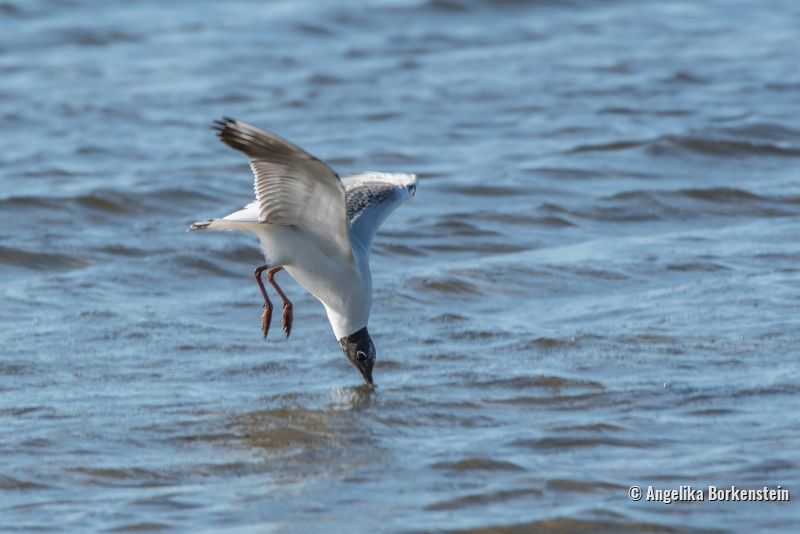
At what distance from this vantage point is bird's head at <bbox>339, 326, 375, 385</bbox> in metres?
7.67

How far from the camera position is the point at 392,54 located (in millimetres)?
18219

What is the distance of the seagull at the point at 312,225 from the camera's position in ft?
21.9

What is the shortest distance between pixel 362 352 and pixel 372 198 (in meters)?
1.11

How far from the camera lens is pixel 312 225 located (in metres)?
7.34

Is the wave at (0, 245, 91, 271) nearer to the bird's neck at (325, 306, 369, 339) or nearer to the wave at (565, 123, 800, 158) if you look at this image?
the bird's neck at (325, 306, 369, 339)

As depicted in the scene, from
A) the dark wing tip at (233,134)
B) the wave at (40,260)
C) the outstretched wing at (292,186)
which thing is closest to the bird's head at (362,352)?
the outstretched wing at (292,186)

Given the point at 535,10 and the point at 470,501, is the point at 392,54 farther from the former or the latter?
the point at 470,501

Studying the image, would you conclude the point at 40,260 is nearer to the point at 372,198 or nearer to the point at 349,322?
the point at 372,198

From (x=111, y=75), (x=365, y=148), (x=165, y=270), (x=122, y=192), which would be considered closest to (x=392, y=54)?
(x=111, y=75)

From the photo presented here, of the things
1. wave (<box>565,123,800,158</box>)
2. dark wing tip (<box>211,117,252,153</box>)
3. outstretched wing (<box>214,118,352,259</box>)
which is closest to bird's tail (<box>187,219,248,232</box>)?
outstretched wing (<box>214,118,352,259</box>)

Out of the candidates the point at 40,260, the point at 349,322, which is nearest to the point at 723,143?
the point at 40,260

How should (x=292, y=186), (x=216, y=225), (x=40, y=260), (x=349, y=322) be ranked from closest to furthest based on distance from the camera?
(x=292, y=186) → (x=216, y=225) → (x=349, y=322) → (x=40, y=260)

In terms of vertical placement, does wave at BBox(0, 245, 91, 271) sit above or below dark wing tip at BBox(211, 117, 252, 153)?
below

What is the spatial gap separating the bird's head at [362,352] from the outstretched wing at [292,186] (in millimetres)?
480
